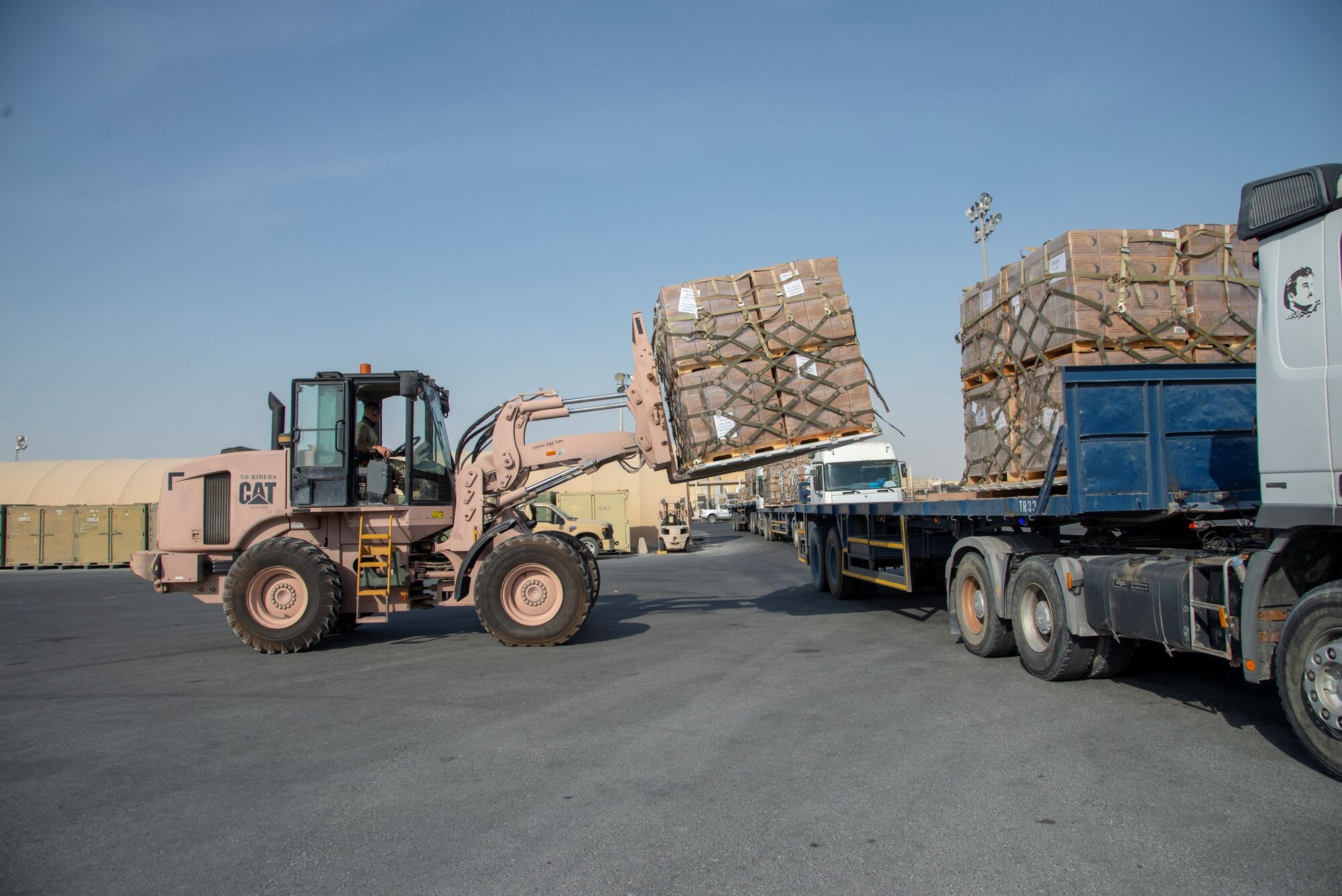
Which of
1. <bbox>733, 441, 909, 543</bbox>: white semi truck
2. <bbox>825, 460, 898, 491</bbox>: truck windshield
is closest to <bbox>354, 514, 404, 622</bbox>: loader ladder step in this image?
<bbox>733, 441, 909, 543</bbox>: white semi truck

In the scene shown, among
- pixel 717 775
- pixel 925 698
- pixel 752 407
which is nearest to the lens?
pixel 717 775

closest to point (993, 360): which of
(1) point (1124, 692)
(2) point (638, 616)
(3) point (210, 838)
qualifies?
(1) point (1124, 692)

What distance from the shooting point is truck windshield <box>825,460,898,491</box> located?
2102cm

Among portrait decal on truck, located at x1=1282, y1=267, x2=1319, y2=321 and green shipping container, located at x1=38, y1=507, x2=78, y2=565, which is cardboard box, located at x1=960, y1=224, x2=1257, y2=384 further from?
green shipping container, located at x1=38, y1=507, x2=78, y2=565

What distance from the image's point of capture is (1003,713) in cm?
665

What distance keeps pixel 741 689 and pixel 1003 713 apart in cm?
217

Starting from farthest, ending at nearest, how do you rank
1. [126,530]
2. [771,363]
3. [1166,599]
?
[126,530], [771,363], [1166,599]

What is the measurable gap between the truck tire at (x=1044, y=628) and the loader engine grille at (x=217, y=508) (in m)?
9.04

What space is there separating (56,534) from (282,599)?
2802 centimetres

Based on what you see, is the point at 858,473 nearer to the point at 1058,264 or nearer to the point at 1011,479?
the point at 1011,479

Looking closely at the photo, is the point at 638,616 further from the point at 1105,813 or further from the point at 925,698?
the point at 1105,813

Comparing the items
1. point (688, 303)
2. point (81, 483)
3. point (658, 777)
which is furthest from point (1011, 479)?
point (81, 483)

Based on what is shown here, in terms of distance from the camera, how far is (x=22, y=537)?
32125 mm

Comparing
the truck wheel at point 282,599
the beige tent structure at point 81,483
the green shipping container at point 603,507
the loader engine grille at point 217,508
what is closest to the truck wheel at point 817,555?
the truck wheel at point 282,599
